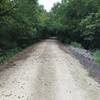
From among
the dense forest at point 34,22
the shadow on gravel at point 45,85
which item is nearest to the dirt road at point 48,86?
the shadow on gravel at point 45,85

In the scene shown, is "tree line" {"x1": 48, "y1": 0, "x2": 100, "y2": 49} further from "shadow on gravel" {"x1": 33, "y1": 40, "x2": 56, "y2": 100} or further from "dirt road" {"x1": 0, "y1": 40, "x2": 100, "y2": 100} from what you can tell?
"dirt road" {"x1": 0, "y1": 40, "x2": 100, "y2": 100}

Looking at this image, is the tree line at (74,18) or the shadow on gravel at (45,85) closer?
the shadow on gravel at (45,85)

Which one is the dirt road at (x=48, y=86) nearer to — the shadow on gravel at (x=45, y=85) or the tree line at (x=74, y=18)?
the shadow on gravel at (x=45, y=85)

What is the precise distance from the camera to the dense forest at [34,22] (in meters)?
23.6

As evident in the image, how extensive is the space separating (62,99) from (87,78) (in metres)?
4.30

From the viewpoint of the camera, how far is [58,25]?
168 ft

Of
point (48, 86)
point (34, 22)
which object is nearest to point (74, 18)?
point (34, 22)

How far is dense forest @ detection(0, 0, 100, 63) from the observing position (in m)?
23.6

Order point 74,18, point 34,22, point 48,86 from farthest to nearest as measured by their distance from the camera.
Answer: point 74,18 < point 34,22 < point 48,86

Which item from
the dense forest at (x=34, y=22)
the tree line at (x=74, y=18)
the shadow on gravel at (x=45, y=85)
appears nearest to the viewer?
the shadow on gravel at (x=45, y=85)

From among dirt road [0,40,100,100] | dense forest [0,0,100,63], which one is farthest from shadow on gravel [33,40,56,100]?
dense forest [0,0,100,63]

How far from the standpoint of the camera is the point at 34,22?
35875mm

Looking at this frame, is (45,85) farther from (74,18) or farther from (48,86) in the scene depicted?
(74,18)

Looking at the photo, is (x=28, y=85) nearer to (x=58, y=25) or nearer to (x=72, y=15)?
(x=72, y=15)
